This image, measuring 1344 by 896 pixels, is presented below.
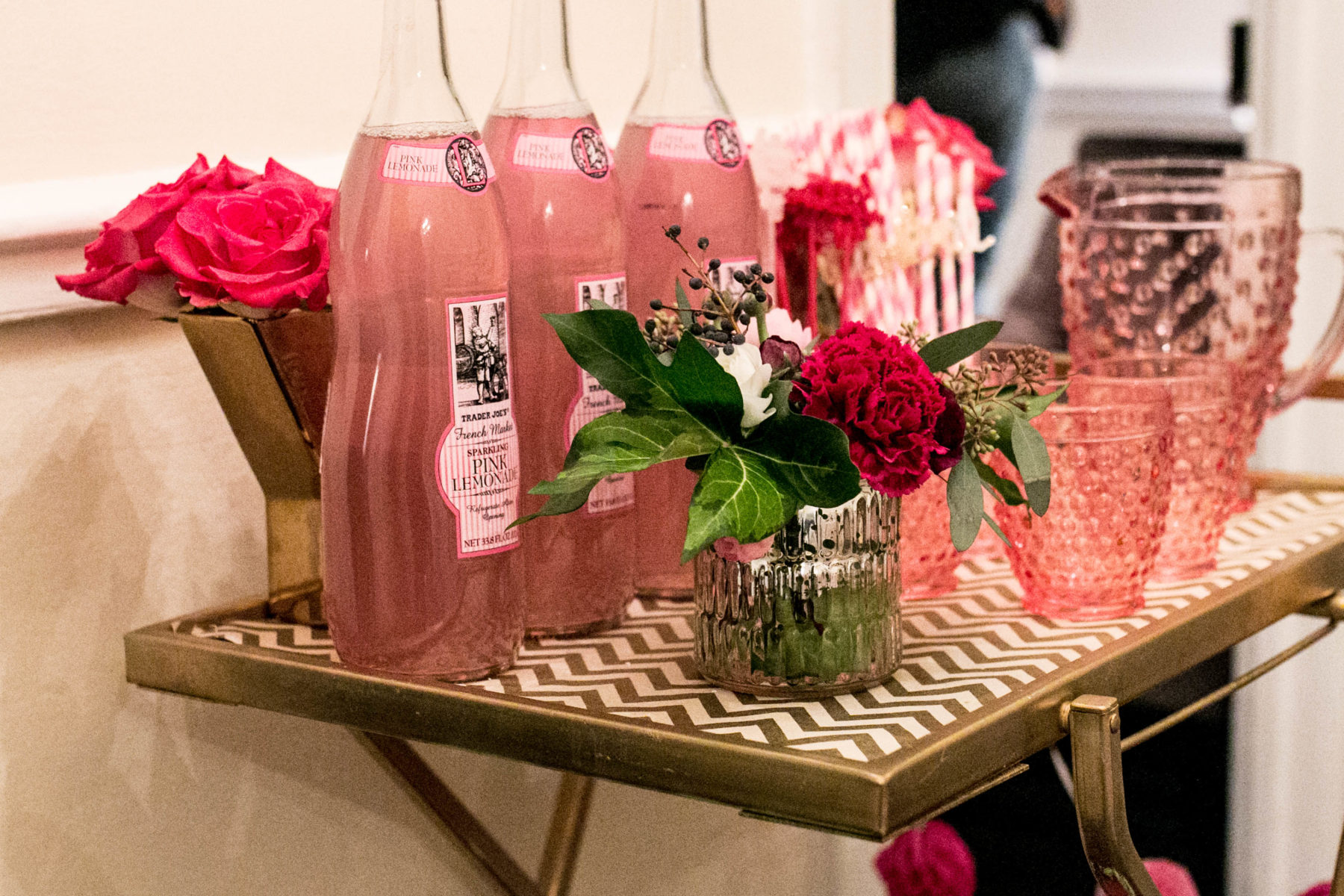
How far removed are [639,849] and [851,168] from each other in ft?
1.76

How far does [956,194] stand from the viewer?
954 millimetres

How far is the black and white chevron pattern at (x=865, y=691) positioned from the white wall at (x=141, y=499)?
2.8 inches

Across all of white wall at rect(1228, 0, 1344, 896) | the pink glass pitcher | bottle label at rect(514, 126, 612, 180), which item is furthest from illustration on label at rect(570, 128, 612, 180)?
white wall at rect(1228, 0, 1344, 896)

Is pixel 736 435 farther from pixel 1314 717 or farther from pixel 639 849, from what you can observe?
pixel 1314 717

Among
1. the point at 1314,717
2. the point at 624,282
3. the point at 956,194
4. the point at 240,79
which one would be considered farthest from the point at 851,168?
the point at 1314,717

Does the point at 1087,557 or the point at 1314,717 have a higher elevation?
the point at 1087,557

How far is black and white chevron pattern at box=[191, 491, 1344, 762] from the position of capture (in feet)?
1.86

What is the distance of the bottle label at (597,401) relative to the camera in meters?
0.69

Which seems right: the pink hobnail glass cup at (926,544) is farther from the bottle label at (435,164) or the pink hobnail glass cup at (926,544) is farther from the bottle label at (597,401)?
the bottle label at (435,164)

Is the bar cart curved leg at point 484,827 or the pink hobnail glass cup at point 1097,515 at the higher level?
the pink hobnail glass cup at point 1097,515

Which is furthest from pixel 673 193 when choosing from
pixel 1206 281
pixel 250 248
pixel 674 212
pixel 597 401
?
pixel 1206 281

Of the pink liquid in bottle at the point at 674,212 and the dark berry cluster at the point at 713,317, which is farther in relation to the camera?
the pink liquid in bottle at the point at 674,212

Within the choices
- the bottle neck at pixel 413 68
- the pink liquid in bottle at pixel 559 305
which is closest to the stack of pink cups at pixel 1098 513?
the pink liquid in bottle at pixel 559 305

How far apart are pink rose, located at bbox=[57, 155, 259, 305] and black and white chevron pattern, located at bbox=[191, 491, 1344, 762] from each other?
6.8 inches
